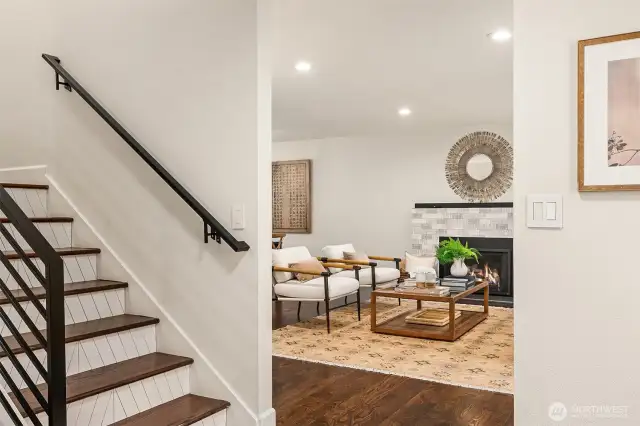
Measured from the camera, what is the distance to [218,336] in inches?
110

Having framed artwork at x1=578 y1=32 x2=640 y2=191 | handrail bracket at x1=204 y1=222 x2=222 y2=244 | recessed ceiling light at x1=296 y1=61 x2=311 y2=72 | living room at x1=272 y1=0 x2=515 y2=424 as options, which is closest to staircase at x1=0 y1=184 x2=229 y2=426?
handrail bracket at x1=204 y1=222 x2=222 y2=244

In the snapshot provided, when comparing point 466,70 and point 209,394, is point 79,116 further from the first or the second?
point 466,70

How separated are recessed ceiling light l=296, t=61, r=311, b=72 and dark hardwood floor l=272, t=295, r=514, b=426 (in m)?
2.57

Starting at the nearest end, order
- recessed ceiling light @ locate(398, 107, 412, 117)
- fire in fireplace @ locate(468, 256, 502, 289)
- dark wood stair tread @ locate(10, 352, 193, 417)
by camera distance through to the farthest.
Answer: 1. dark wood stair tread @ locate(10, 352, 193, 417)
2. recessed ceiling light @ locate(398, 107, 412, 117)
3. fire in fireplace @ locate(468, 256, 502, 289)

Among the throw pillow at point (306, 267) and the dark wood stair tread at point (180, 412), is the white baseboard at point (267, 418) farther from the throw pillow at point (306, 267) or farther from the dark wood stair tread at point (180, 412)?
the throw pillow at point (306, 267)

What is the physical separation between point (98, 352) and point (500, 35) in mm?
3367

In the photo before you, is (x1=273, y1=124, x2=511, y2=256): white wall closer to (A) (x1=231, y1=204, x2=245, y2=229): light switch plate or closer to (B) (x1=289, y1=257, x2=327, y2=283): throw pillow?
(B) (x1=289, y1=257, x2=327, y2=283): throw pillow

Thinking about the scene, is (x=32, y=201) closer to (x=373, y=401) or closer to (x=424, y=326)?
(x=373, y=401)

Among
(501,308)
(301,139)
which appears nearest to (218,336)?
(501,308)

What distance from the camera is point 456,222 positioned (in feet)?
25.8

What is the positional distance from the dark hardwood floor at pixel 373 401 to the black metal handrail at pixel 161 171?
115cm

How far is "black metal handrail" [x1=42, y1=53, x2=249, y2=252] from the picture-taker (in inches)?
103

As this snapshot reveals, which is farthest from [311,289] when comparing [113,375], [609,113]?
[609,113]

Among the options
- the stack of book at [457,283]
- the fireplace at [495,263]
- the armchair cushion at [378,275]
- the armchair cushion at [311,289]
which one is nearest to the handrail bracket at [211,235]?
the armchair cushion at [311,289]
